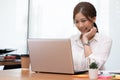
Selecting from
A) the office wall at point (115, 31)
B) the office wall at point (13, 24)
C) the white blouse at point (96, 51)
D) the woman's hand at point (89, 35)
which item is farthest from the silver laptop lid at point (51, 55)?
the office wall at point (13, 24)

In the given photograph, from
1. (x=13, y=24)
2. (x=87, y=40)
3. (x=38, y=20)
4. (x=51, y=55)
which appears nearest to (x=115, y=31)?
(x=38, y=20)

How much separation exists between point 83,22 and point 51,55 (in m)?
0.65

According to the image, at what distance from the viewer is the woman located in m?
2.01

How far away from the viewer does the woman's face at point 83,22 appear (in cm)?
211

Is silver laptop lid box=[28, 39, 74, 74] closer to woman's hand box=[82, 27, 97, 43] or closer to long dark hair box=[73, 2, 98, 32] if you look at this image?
woman's hand box=[82, 27, 97, 43]

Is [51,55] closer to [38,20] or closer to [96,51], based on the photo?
[96,51]

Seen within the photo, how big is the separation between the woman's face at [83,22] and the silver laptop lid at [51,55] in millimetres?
600

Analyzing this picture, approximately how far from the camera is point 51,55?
1584mm

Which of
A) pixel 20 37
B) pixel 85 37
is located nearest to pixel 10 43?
pixel 20 37

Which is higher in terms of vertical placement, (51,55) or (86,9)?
(86,9)

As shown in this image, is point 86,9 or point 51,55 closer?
point 51,55

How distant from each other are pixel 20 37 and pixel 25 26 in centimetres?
24

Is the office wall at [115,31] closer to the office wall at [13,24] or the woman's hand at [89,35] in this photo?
the office wall at [13,24]

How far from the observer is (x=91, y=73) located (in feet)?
4.68
